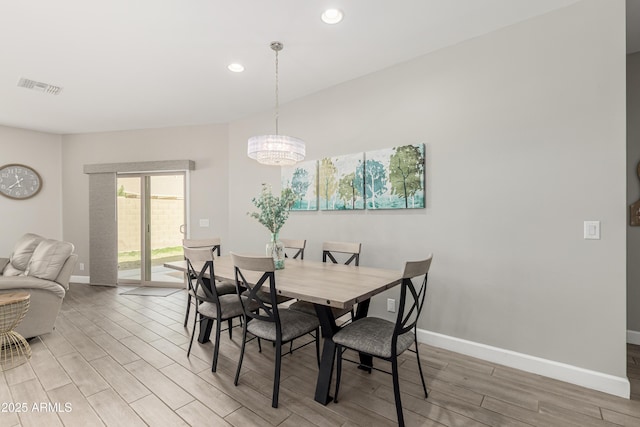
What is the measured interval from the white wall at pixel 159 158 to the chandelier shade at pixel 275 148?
7.56 feet

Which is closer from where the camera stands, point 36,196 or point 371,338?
point 371,338

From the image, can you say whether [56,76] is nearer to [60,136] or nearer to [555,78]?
[60,136]

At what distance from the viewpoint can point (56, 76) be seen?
325 centimetres

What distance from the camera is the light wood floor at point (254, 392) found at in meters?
1.79

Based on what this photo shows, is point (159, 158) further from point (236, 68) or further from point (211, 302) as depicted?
point (211, 302)

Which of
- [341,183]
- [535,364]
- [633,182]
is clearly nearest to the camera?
[535,364]

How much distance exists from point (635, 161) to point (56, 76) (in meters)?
5.95

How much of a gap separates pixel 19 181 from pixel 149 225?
2.30 m

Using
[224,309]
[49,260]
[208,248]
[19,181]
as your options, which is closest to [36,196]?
[19,181]

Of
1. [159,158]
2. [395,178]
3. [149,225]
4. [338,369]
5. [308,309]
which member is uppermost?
[159,158]

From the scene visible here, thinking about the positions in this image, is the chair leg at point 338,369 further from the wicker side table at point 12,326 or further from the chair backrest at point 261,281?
the wicker side table at point 12,326

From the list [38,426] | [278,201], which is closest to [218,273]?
[278,201]

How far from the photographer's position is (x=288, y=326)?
206cm

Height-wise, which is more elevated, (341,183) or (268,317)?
(341,183)
